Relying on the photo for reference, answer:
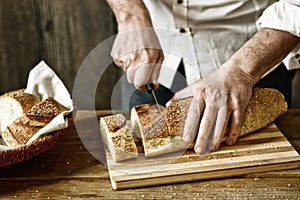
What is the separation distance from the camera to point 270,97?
1.63 m

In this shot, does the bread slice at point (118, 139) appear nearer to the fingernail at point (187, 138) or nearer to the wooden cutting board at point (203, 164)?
the wooden cutting board at point (203, 164)

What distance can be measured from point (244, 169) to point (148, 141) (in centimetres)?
26

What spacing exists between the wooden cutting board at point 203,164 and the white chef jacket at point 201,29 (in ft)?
1.29

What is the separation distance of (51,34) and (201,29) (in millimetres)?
976

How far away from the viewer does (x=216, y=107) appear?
1498mm

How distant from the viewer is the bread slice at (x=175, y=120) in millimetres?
1427

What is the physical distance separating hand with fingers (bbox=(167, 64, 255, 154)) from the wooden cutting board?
4 centimetres

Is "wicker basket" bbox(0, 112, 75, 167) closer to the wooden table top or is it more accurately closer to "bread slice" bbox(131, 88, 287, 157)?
the wooden table top

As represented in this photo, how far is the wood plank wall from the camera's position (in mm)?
2521

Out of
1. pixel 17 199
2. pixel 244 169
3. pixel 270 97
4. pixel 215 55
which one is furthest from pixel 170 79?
pixel 17 199

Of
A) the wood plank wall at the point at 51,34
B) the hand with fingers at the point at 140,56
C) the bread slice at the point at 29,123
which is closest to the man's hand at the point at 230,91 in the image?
the hand with fingers at the point at 140,56

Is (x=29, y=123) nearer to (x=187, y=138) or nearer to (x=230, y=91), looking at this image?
(x=187, y=138)

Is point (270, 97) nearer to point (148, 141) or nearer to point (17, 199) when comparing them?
point (148, 141)

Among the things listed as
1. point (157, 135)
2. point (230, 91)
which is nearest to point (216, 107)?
point (230, 91)
